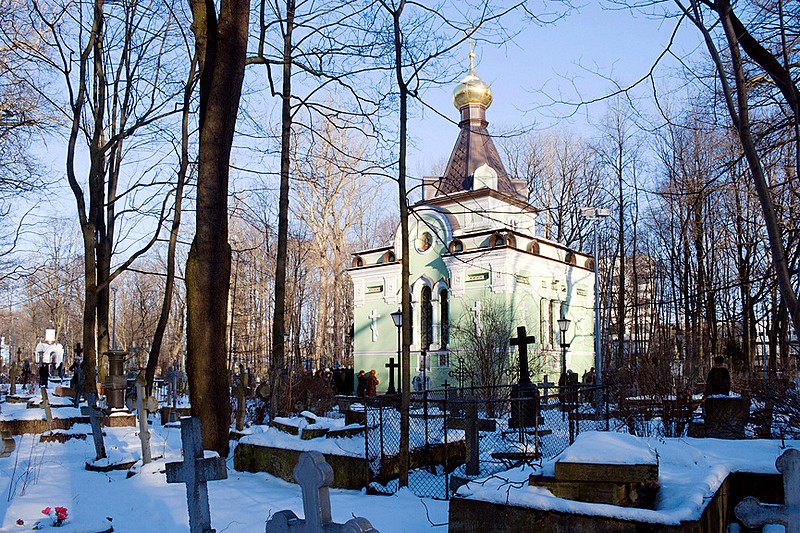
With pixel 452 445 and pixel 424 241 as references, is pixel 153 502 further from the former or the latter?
pixel 424 241

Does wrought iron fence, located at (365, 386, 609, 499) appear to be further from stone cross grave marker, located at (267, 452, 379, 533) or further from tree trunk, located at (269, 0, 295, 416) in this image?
stone cross grave marker, located at (267, 452, 379, 533)

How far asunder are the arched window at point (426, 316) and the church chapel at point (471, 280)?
4 centimetres

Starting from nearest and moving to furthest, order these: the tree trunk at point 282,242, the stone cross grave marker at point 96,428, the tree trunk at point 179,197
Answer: the stone cross grave marker at point 96,428
the tree trunk at point 282,242
the tree trunk at point 179,197

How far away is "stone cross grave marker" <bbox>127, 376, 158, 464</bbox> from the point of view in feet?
29.6

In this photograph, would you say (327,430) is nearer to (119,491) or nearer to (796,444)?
(119,491)

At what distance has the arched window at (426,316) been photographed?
28.6 meters

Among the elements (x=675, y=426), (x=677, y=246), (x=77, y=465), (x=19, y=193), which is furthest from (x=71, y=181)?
(x=677, y=246)

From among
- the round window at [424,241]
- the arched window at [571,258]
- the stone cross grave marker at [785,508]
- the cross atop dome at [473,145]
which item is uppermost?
the cross atop dome at [473,145]

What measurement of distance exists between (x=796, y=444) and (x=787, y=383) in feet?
24.7

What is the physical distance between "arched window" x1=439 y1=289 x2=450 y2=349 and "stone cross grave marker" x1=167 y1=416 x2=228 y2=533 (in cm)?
2343

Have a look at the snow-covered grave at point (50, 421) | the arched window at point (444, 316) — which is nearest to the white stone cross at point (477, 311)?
the arched window at point (444, 316)

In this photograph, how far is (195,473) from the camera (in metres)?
4.51

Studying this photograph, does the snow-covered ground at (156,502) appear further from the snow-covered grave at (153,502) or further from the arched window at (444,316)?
the arched window at (444,316)

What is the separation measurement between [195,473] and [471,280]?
22.7 metres
